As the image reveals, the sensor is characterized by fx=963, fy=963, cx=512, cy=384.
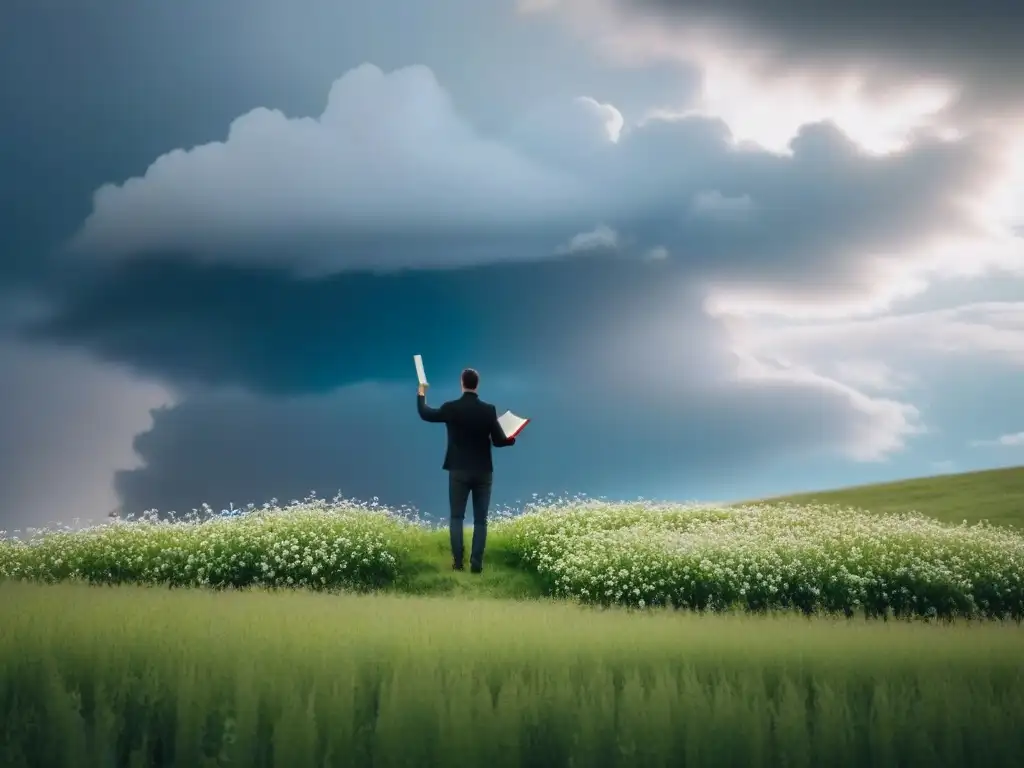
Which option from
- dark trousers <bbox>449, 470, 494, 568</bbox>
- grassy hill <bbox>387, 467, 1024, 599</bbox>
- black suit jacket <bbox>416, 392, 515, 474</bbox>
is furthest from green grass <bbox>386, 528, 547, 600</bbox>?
black suit jacket <bbox>416, 392, 515, 474</bbox>

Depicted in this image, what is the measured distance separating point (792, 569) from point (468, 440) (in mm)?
6361

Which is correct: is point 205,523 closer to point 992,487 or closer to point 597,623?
point 597,623

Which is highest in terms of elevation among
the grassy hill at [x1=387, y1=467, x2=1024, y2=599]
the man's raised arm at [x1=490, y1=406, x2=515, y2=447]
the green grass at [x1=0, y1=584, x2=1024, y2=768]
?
the man's raised arm at [x1=490, y1=406, x2=515, y2=447]

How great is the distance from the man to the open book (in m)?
0.12

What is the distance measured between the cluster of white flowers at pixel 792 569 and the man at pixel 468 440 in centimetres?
232

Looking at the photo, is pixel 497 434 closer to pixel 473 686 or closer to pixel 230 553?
pixel 230 553

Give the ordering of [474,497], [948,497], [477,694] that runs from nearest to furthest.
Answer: [477,694] → [474,497] → [948,497]

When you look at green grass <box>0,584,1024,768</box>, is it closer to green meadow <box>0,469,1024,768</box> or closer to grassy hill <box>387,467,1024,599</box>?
green meadow <box>0,469,1024,768</box>

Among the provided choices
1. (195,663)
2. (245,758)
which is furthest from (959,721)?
(195,663)

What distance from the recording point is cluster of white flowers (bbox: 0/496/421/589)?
19.0 meters

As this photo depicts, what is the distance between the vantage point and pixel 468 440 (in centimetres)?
1773

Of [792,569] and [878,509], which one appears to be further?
[878,509]

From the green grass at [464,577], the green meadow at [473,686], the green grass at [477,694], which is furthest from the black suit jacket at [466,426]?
the green grass at [477,694]

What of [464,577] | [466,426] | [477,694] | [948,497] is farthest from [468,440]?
[948,497]
